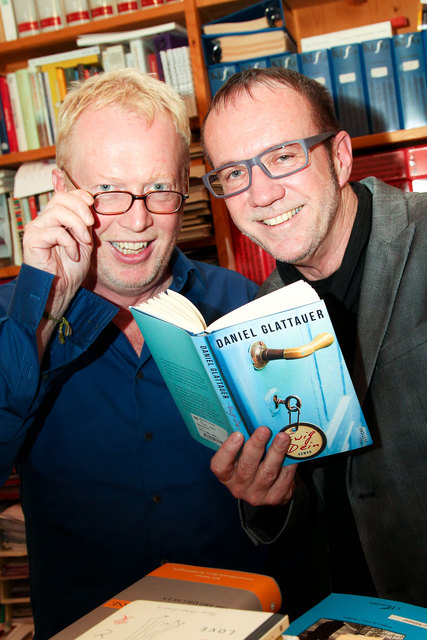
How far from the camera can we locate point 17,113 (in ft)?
8.08

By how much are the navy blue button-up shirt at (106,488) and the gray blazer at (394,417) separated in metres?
0.27

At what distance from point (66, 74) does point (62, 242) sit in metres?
1.61

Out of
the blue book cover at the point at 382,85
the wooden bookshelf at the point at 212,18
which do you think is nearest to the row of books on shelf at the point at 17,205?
the wooden bookshelf at the point at 212,18

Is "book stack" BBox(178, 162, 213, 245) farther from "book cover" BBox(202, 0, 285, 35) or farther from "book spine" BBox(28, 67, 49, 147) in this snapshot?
"book spine" BBox(28, 67, 49, 147)

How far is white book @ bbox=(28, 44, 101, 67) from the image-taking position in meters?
2.33

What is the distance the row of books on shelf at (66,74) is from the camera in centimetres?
226

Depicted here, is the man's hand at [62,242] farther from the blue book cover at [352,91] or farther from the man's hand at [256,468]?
the blue book cover at [352,91]

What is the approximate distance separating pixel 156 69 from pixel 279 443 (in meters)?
1.90

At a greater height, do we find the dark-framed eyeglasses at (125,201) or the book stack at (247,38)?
the book stack at (247,38)

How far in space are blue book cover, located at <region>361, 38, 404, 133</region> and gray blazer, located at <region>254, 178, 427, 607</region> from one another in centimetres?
113

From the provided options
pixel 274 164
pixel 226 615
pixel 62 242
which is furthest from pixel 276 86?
pixel 226 615

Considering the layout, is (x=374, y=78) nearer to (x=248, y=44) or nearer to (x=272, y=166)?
(x=248, y=44)

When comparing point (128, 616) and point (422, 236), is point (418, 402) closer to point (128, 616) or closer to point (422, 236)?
point (422, 236)

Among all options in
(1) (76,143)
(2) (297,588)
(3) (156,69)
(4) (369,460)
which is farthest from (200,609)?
(3) (156,69)
